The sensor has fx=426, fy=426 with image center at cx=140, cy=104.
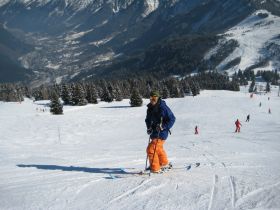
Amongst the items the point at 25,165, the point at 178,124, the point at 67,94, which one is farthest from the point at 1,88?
the point at 25,165

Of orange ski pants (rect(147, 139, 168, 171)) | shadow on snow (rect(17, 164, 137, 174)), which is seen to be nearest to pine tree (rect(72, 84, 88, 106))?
shadow on snow (rect(17, 164, 137, 174))

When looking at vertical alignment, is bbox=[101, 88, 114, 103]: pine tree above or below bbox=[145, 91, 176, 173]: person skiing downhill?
above

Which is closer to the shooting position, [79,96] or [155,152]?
[155,152]

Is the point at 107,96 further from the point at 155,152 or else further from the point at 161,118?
the point at 161,118

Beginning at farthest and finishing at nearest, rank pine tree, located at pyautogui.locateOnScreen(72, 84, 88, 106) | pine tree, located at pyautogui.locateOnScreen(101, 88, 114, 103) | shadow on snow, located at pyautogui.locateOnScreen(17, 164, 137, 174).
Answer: pine tree, located at pyautogui.locateOnScreen(101, 88, 114, 103) < pine tree, located at pyautogui.locateOnScreen(72, 84, 88, 106) < shadow on snow, located at pyautogui.locateOnScreen(17, 164, 137, 174)

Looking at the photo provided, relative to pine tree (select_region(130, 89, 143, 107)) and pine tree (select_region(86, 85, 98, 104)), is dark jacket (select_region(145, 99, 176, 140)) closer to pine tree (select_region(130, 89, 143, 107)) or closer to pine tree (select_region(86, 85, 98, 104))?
pine tree (select_region(130, 89, 143, 107))

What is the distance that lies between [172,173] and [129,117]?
2270 inches

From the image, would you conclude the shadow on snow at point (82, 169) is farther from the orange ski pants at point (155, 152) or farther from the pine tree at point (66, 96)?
the pine tree at point (66, 96)

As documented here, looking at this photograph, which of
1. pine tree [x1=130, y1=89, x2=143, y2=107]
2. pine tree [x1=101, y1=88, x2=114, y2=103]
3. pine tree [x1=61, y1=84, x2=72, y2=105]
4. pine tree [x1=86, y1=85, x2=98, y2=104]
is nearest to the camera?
pine tree [x1=130, y1=89, x2=143, y2=107]

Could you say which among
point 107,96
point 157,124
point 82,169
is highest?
point 107,96

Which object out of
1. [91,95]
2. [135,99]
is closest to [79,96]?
[91,95]

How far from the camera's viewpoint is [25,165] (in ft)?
53.5

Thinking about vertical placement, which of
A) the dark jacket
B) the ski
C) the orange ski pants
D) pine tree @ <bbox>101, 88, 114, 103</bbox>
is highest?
pine tree @ <bbox>101, 88, 114, 103</bbox>

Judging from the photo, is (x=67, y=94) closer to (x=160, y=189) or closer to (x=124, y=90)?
(x=124, y=90)
